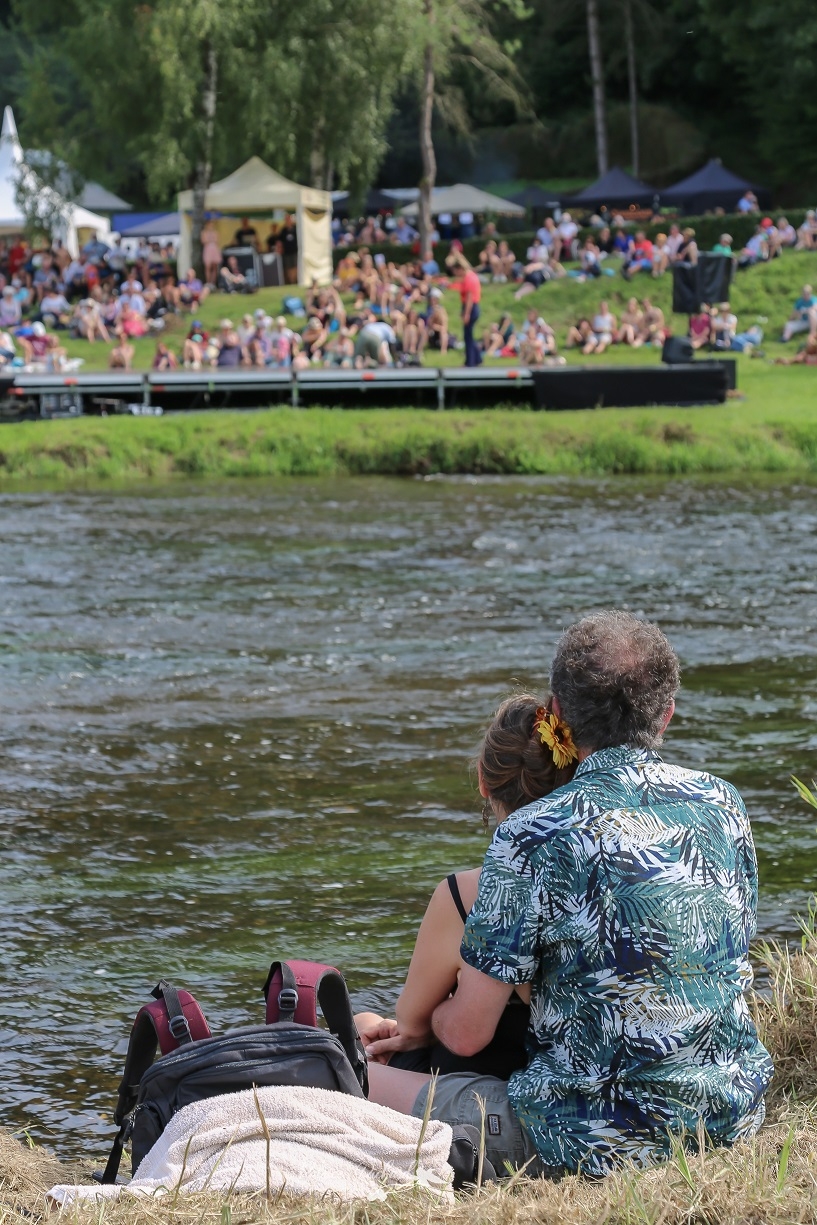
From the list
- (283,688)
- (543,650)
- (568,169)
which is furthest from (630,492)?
(568,169)

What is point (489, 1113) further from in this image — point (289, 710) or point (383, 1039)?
point (289, 710)

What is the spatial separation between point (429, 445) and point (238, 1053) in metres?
19.3

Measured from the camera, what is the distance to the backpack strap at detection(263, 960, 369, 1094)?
3.45 metres

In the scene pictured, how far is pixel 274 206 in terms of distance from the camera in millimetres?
35500

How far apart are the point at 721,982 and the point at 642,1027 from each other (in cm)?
19

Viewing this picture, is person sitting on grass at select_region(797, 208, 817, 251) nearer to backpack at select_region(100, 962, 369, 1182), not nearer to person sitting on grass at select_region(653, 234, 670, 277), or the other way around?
person sitting on grass at select_region(653, 234, 670, 277)

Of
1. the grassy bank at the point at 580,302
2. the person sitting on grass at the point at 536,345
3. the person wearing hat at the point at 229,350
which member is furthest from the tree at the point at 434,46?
the person wearing hat at the point at 229,350

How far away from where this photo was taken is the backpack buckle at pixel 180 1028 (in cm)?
337

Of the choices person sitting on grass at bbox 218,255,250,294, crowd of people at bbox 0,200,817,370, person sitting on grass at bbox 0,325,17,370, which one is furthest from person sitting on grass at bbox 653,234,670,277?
person sitting on grass at bbox 0,325,17,370

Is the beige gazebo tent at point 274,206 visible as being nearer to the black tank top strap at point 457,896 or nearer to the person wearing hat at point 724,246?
the person wearing hat at point 724,246

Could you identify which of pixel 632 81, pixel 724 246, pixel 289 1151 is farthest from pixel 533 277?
pixel 289 1151

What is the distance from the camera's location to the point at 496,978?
3.36 meters

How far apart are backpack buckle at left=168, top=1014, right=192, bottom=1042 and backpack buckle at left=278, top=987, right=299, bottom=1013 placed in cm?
19

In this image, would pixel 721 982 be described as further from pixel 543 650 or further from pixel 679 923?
pixel 543 650
